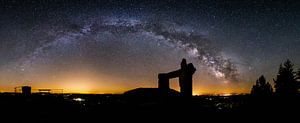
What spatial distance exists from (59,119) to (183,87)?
17.4 feet

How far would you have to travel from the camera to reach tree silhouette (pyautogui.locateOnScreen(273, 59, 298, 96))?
53.8m

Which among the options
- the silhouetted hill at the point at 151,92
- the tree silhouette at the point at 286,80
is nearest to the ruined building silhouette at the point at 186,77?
the silhouetted hill at the point at 151,92

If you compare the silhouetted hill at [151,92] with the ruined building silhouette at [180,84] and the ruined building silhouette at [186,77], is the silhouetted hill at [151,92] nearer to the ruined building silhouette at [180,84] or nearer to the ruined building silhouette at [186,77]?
the ruined building silhouette at [180,84]

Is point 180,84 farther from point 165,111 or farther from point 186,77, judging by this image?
point 165,111

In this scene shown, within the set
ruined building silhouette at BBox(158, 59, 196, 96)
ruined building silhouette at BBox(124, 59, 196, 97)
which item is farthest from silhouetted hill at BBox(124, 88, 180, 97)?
ruined building silhouette at BBox(158, 59, 196, 96)

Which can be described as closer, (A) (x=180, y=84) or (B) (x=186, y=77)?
(B) (x=186, y=77)

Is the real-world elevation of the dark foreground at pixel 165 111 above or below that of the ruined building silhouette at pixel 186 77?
below

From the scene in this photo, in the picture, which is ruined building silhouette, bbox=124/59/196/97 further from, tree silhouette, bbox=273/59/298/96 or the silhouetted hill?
tree silhouette, bbox=273/59/298/96

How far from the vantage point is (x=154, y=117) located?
1085cm

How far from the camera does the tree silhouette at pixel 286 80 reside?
53.8 m

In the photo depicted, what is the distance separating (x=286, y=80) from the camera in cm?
5547

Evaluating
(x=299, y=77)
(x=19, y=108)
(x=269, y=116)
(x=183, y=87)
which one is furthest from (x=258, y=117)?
(x=299, y=77)

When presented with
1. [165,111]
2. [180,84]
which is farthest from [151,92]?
[165,111]

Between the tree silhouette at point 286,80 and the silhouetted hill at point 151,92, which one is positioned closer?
the silhouetted hill at point 151,92
